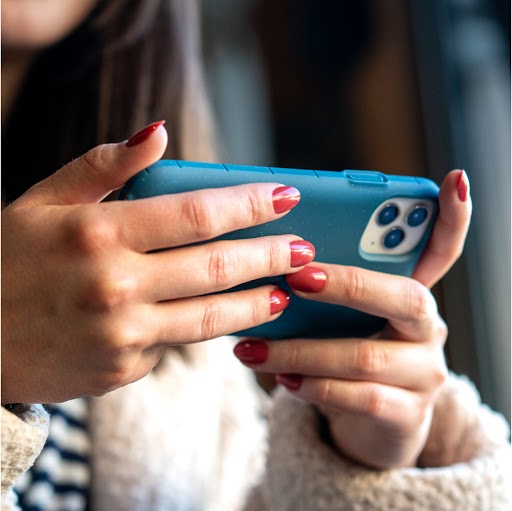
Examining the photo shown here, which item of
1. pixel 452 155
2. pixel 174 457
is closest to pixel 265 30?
pixel 452 155

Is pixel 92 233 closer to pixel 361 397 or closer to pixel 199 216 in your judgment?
pixel 199 216

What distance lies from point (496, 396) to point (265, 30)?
124 cm

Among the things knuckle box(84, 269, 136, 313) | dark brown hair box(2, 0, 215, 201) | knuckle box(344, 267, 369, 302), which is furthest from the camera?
dark brown hair box(2, 0, 215, 201)

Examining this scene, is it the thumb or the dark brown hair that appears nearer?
the thumb

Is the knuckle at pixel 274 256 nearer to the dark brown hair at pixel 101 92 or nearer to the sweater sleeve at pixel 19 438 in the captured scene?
the sweater sleeve at pixel 19 438

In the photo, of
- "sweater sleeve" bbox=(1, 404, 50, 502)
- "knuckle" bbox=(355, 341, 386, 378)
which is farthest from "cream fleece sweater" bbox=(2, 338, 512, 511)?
"knuckle" bbox=(355, 341, 386, 378)

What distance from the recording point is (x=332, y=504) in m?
0.51

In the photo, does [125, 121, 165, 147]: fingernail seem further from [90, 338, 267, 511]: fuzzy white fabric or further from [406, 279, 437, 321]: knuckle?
[90, 338, 267, 511]: fuzzy white fabric

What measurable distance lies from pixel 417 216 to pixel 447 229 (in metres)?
0.03

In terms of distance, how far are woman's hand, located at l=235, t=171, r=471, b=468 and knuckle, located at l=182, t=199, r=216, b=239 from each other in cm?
9

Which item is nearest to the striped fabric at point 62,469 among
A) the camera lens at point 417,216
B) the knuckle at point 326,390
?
the knuckle at point 326,390

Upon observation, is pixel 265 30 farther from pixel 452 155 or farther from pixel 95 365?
pixel 95 365

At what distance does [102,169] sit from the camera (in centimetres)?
35

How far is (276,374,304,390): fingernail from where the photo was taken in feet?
1.60
